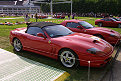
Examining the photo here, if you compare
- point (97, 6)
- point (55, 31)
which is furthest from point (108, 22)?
point (97, 6)

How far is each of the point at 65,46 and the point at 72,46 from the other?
0.78 ft

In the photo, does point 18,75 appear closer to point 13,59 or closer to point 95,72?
point 13,59

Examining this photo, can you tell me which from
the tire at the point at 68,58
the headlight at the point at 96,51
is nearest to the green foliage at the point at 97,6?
the headlight at the point at 96,51

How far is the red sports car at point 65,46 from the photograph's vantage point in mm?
3855

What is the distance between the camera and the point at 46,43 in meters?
4.64

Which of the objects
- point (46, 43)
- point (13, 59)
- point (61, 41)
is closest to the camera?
point (61, 41)

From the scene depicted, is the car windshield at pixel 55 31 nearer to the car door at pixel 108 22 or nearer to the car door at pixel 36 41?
the car door at pixel 36 41

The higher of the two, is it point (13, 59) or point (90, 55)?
point (90, 55)

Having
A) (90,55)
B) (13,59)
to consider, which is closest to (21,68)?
(13,59)

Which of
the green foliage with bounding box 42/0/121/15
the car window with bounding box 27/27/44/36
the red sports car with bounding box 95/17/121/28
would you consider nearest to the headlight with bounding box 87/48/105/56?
the car window with bounding box 27/27/44/36

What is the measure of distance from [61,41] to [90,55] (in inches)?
42.6

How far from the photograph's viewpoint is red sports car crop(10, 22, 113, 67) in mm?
3855

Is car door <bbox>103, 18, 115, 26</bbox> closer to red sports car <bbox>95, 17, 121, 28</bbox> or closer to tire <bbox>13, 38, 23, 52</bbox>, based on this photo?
red sports car <bbox>95, 17, 121, 28</bbox>

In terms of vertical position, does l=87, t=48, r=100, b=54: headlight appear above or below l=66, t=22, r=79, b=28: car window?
below
